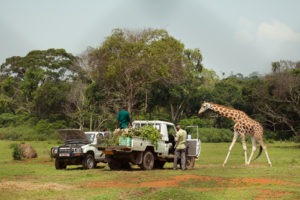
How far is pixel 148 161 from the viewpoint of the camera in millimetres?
20750

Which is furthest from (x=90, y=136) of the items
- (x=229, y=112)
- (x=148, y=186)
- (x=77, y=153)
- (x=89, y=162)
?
(x=148, y=186)

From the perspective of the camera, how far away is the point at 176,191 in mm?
11516

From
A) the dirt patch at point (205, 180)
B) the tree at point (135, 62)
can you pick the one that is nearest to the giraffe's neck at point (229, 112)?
the dirt patch at point (205, 180)

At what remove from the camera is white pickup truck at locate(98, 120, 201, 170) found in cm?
1981

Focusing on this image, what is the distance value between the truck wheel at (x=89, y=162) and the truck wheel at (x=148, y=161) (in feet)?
8.64

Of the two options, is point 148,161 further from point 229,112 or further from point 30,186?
point 30,186

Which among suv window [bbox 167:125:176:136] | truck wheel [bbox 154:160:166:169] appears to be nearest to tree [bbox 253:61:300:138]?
suv window [bbox 167:125:176:136]

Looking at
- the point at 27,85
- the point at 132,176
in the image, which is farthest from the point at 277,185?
the point at 27,85

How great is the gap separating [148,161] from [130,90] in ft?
87.8

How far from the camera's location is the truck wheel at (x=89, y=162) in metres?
21.8

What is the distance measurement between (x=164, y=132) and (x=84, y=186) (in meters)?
7.76

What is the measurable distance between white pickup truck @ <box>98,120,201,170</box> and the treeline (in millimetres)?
21391

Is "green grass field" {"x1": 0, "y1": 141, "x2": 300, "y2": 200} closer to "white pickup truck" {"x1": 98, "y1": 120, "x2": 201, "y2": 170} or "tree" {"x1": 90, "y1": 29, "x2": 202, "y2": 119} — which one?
"white pickup truck" {"x1": 98, "y1": 120, "x2": 201, "y2": 170}

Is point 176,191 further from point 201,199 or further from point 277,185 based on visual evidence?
point 277,185
